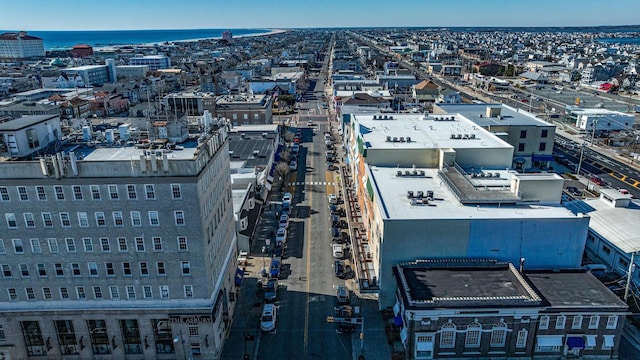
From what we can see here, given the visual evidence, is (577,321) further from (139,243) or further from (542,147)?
(542,147)

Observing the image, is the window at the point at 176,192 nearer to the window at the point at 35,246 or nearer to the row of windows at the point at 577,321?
the window at the point at 35,246

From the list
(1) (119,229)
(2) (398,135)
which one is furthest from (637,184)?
(1) (119,229)

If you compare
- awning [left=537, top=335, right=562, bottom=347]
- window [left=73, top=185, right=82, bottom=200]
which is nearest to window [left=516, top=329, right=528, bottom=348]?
awning [left=537, top=335, right=562, bottom=347]

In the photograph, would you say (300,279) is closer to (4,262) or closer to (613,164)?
(4,262)

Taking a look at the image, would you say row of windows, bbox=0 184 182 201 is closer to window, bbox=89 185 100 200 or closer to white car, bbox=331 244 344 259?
window, bbox=89 185 100 200

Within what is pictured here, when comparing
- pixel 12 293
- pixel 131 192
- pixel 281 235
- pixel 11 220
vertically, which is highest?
pixel 131 192

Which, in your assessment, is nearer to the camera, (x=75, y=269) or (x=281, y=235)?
(x=75, y=269)

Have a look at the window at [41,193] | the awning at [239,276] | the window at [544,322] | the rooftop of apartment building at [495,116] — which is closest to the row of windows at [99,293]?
the window at [41,193]

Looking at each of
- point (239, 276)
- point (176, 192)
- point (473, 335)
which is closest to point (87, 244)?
point (176, 192)
